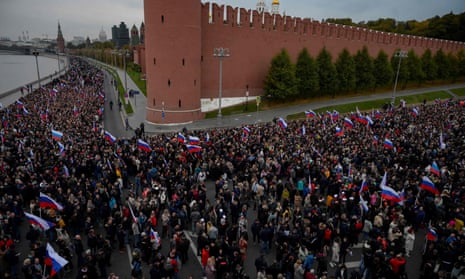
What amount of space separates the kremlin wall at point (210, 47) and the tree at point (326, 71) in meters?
1.97

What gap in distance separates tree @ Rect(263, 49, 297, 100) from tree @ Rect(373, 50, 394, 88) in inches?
625

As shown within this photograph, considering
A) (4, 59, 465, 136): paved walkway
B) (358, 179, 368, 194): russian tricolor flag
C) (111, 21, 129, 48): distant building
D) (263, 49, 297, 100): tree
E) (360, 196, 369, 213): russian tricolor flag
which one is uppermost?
(111, 21, 129, 48): distant building

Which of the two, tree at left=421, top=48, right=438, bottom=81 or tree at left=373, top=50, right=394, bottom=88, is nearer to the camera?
tree at left=373, top=50, right=394, bottom=88

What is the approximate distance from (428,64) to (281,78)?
96.5ft

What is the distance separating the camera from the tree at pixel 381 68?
45031 mm

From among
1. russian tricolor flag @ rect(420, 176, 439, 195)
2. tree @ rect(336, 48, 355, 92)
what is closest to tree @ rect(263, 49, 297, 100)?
tree @ rect(336, 48, 355, 92)

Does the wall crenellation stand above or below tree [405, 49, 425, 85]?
above

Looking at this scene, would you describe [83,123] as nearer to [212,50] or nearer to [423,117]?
[212,50]

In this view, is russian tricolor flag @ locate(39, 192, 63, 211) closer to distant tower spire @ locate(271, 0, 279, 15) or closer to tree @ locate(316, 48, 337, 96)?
tree @ locate(316, 48, 337, 96)

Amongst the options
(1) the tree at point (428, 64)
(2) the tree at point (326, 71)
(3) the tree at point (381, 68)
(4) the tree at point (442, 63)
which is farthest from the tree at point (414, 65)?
(2) the tree at point (326, 71)

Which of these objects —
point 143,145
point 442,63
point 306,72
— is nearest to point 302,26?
point 306,72

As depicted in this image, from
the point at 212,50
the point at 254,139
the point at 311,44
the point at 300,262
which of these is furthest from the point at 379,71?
the point at 300,262

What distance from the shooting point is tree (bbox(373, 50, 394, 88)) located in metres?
45.0

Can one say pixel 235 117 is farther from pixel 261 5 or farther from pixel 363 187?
pixel 261 5
